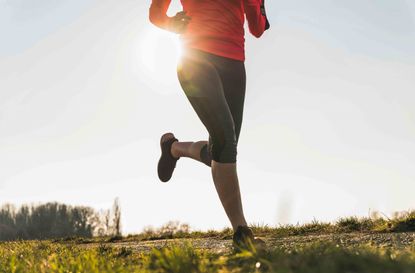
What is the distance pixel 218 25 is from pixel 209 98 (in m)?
0.60

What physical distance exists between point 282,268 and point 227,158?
165 centimetres

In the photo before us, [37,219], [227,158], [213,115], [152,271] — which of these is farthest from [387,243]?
[37,219]

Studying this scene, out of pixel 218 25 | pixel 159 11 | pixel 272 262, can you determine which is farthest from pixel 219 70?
pixel 272 262

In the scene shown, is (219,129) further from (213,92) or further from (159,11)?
(159,11)

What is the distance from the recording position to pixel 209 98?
402 centimetres

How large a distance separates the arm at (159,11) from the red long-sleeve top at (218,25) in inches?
1.5

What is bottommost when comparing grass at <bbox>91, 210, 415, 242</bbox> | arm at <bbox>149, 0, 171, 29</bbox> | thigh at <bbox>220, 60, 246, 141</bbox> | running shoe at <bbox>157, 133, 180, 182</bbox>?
grass at <bbox>91, 210, 415, 242</bbox>

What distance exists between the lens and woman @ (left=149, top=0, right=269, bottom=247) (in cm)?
403

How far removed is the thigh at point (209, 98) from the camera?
4031mm

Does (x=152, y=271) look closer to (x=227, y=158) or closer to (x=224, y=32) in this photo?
(x=227, y=158)

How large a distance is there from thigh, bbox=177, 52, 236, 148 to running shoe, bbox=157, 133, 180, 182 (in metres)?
1.96

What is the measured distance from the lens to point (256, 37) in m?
4.64

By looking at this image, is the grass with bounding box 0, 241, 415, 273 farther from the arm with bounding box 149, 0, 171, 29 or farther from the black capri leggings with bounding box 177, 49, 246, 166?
the arm with bounding box 149, 0, 171, 29

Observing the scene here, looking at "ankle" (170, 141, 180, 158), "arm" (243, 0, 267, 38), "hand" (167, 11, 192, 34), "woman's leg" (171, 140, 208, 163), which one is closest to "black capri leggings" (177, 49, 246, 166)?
"hand" (167, 11, 192, 34)
